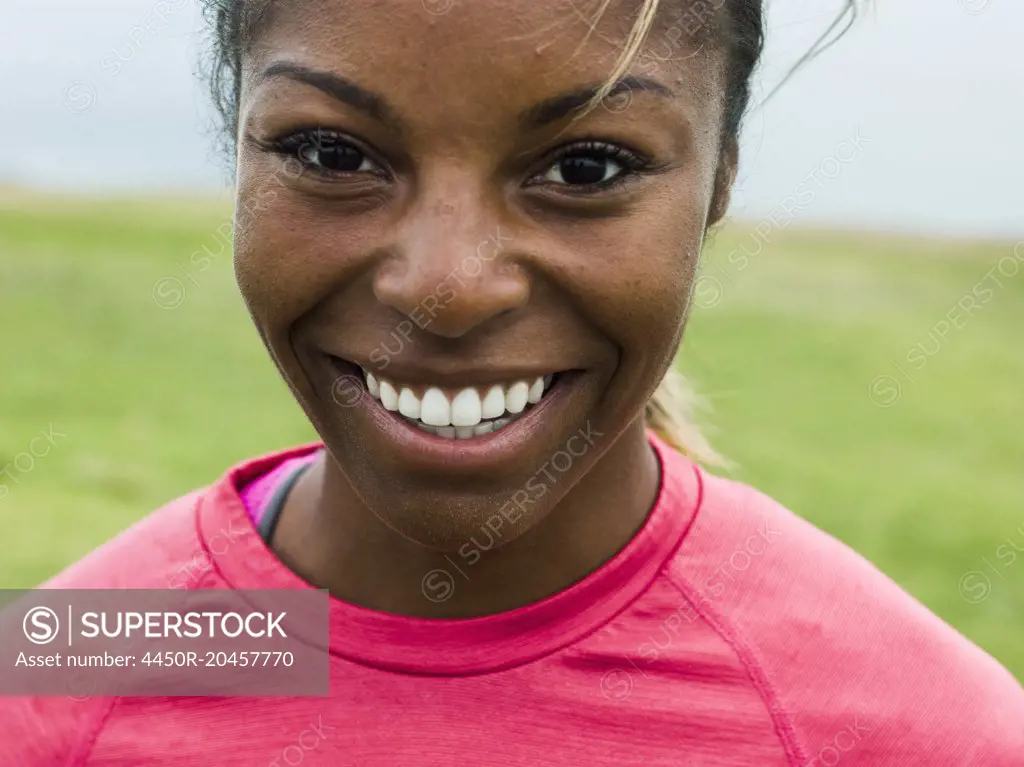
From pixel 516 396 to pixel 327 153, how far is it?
429mm

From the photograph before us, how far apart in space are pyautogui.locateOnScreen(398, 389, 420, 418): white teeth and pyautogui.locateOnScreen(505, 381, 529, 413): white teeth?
0.13 metres

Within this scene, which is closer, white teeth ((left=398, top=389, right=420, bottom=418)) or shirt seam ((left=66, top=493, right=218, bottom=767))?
white teeth ((left=398, top=389, right=420, bottom=418))

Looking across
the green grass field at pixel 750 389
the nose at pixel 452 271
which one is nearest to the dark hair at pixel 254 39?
the nose at pixel 452 271

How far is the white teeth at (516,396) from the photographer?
1.83 metres

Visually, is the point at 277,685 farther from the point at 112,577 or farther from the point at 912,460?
the point at 912,460

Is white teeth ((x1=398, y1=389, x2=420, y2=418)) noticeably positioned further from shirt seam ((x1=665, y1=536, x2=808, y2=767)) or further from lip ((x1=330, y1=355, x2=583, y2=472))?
shirt seam ((x1=665, y1=536, x2=808, y2=767))

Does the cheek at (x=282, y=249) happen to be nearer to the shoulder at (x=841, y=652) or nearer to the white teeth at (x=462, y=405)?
the white teeth at (x=462, y=405)

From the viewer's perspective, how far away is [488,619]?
1976 millimetres

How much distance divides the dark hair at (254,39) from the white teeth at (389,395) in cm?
55

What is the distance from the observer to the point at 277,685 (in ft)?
6.56

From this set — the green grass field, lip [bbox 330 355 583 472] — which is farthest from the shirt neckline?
the green grass field

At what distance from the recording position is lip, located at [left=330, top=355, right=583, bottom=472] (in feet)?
5.98

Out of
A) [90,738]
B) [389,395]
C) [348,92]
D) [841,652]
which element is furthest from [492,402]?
[90,738]

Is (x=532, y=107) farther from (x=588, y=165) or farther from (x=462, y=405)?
(x=462, y=405)
